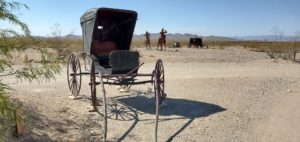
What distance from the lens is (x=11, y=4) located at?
4176 millimetres

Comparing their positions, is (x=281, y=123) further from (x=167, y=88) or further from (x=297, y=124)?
(x=167, y=88)

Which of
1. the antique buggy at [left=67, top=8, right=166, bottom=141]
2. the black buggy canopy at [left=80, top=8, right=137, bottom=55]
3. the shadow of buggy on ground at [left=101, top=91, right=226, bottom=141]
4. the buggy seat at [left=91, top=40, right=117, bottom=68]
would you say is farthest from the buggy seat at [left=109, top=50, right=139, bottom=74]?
the black buggy canopy at [left=80, top=8, right=137, bottom=55]

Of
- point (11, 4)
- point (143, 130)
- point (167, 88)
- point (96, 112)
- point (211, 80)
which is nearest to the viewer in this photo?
point (11, 4)

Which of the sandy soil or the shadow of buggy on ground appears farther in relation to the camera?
the shadow of buggy on ground

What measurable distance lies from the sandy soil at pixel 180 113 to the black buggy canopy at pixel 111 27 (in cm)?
158

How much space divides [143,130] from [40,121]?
215 cm

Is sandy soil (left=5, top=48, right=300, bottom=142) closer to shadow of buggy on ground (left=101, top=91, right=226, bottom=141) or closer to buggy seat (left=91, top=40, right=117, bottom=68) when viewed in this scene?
shadow of buggy on ground (left=101, top=91, right=226, bottom=141)

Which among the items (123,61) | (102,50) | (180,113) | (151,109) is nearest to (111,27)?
(102,50)

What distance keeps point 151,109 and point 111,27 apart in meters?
4.06

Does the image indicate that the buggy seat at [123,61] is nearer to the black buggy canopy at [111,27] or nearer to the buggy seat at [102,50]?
the buggy seat at [102,50]

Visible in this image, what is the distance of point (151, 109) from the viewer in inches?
421

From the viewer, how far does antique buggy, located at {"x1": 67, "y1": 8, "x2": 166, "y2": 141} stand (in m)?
10.4

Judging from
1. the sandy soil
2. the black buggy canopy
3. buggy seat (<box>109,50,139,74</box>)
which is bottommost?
the sandy soil

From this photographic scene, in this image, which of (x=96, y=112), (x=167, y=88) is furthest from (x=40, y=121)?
(x=167, y=88)
